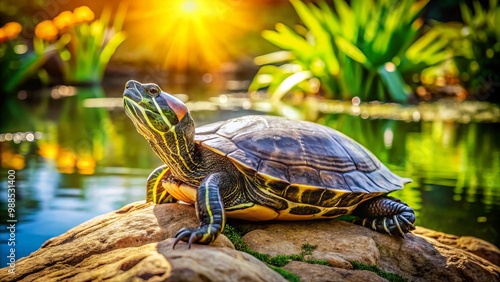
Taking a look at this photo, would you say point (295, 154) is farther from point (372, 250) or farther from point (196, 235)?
point (196, 235)

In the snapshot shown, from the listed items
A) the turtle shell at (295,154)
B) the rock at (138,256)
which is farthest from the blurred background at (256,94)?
the turtle shell at (295,154)

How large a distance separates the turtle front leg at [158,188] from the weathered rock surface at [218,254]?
0.18ft

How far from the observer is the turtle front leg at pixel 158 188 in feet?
8.09

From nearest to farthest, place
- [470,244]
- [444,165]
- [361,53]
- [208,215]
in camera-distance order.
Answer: [208,215], [470,244], [444,165], [361,53]

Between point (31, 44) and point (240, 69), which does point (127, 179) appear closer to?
point (31, 44)

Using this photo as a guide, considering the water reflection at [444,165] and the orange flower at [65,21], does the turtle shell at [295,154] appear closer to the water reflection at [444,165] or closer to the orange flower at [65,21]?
the water reflection at [444,165]

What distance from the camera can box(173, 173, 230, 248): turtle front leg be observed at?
1782mm

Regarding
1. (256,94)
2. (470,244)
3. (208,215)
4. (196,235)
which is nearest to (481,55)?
(256,94)

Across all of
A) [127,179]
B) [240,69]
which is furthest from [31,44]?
[127,179]

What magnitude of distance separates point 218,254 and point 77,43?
31.1 feet

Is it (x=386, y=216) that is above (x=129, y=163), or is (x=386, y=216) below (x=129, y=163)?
above

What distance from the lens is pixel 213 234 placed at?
1825 mm

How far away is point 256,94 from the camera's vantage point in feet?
30.3

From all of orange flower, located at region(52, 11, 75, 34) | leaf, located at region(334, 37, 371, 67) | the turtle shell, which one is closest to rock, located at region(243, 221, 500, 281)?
the turtle shell
